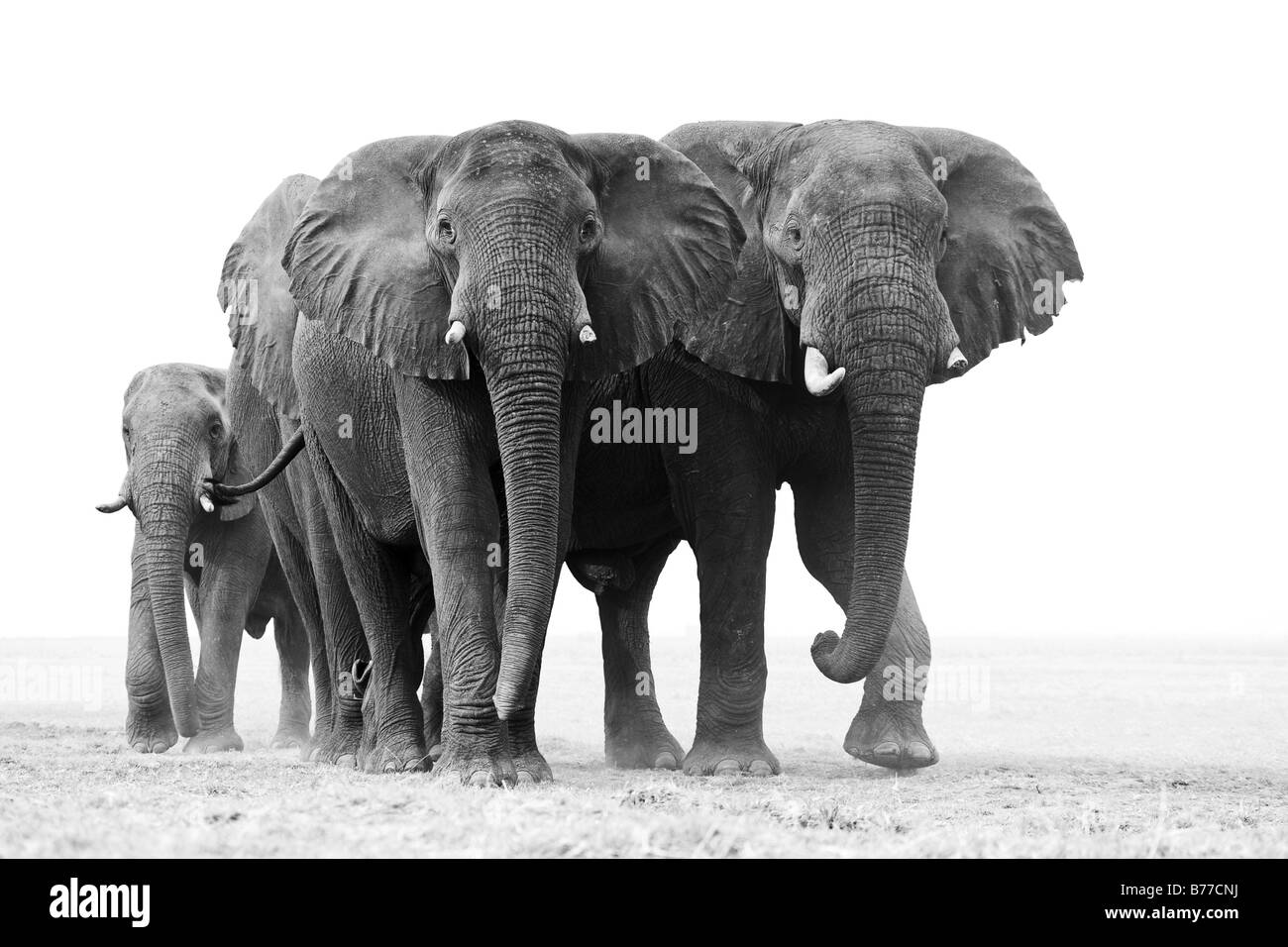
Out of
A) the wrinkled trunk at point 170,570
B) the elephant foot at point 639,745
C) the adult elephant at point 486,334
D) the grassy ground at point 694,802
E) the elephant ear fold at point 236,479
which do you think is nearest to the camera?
the grassy ground at point 694,802

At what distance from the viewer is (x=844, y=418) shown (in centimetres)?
1254

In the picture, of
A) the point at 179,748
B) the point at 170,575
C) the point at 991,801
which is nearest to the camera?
the point at 991,801

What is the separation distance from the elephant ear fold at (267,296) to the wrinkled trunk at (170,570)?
2.16m

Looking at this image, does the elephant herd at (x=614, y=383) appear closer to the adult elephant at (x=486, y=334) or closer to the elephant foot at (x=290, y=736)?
the adult elephant at (x=486, y=334)

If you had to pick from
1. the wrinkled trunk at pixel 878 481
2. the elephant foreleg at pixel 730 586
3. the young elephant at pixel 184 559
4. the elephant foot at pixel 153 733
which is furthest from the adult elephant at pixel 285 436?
the wrinkled trunk at pixel 878 481

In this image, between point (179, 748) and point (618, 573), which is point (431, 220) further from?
point (179, 748)

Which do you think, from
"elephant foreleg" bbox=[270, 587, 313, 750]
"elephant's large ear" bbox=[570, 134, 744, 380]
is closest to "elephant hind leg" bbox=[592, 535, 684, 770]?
"elephant's large ear" bbox=[570, 134, 744, 380]

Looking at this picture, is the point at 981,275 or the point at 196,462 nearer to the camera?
the point at 981,275

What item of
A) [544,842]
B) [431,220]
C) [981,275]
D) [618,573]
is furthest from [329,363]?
[544,842]

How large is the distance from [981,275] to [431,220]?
373cm

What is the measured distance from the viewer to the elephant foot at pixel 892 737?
41.1 ft


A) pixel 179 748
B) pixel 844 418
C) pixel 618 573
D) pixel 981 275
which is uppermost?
pixel 981 275

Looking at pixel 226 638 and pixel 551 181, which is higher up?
pixel 551 181

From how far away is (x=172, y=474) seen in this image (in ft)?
57.2
